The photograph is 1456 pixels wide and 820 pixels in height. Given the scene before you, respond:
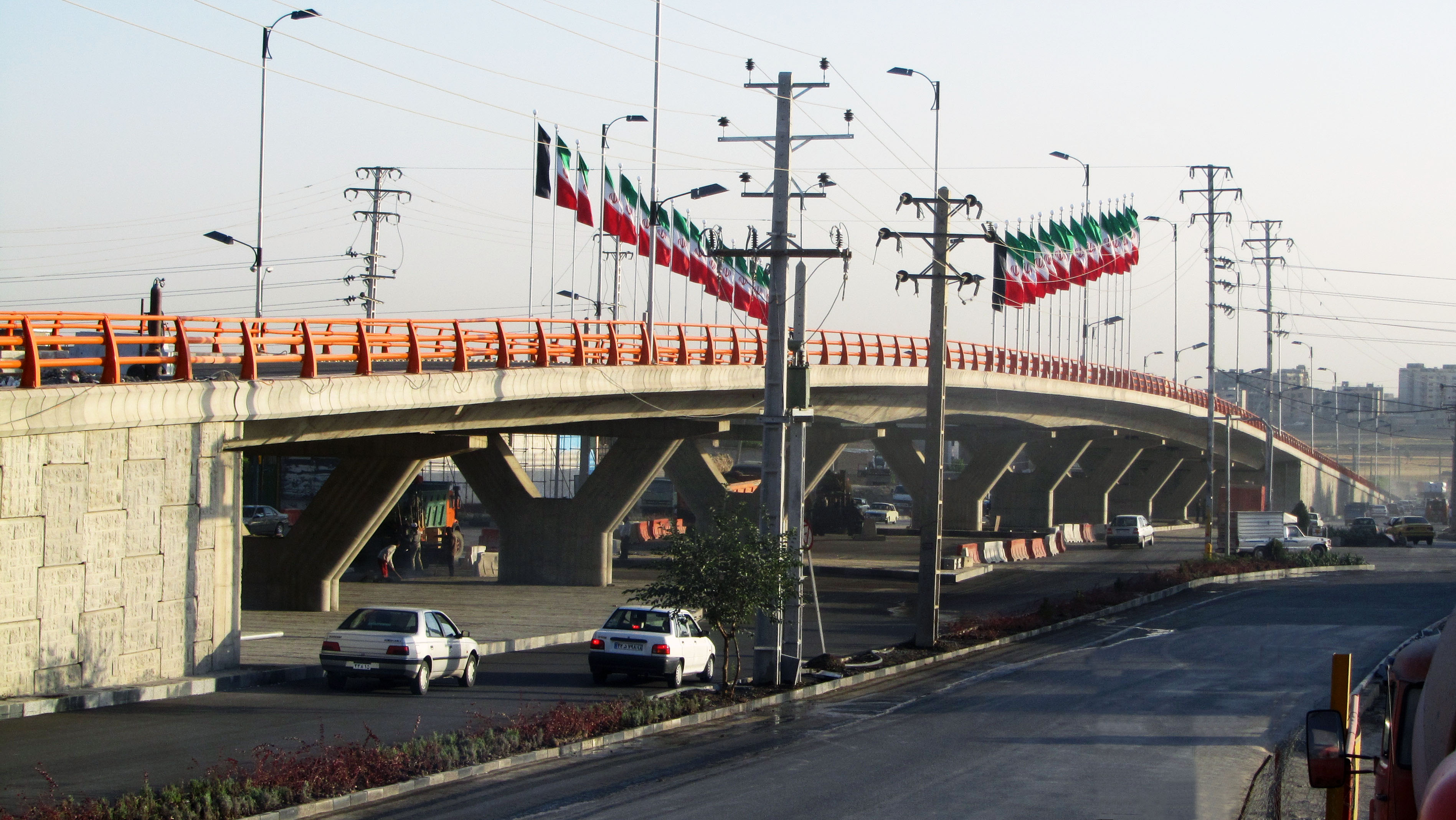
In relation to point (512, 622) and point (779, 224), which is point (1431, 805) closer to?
point (779, 224)

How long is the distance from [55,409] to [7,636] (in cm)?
318

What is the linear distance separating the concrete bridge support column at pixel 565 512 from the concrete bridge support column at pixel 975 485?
1550 inches

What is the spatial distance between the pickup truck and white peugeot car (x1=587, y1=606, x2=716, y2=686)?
43.0 meters

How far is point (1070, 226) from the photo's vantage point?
52.2 m

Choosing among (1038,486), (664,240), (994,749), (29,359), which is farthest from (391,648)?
(1038,486)

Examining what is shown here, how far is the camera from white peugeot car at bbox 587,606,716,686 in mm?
24141

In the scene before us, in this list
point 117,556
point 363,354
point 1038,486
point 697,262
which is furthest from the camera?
point 1038,486

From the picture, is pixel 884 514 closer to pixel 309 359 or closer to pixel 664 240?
pixel 664 240

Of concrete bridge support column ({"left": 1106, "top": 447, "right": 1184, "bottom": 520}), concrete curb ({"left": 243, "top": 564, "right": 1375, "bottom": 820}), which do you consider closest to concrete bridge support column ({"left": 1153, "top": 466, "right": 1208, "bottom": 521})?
concrete bridge support column ({"left": 1106, "top": 447, "right": 1184, "bottom": 520})

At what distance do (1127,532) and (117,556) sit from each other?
5678 cm

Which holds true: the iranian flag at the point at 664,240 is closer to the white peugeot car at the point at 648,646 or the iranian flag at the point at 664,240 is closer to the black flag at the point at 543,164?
the black flag at the point at 543,164

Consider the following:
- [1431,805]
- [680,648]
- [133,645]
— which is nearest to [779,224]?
[680,648]

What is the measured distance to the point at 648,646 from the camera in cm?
2419

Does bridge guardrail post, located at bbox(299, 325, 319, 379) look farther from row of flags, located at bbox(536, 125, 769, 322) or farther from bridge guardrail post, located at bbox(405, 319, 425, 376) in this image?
row of flags, located at bbox(536, 125, 769, 322)
